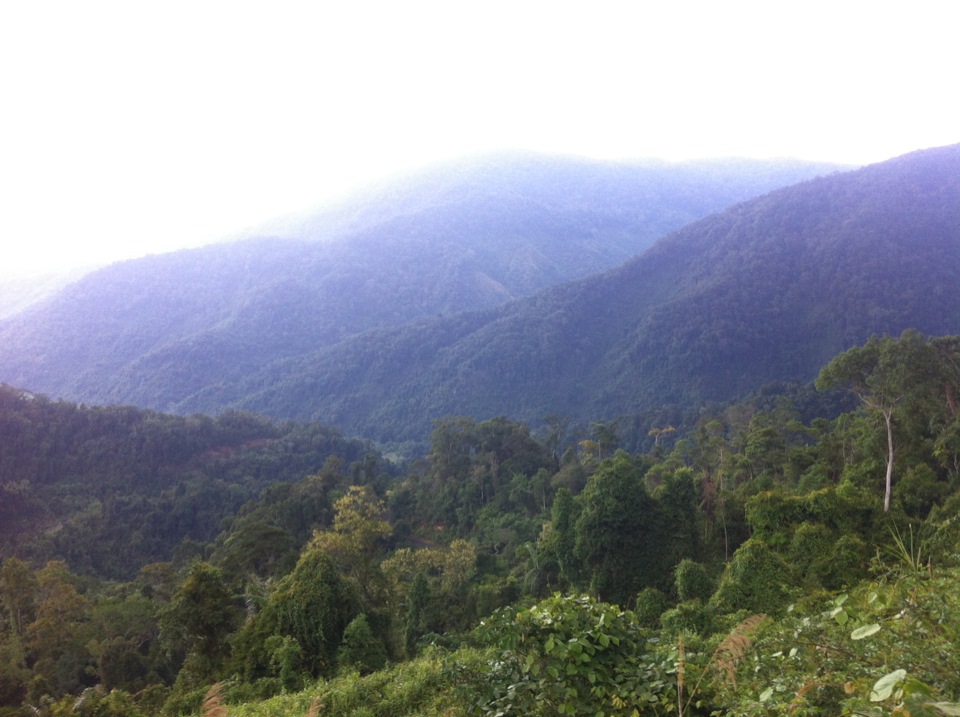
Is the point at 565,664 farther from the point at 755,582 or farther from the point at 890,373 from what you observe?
the point at 890,373

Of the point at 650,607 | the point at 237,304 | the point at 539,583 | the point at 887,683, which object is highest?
the point at 237,304

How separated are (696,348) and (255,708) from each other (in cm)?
9814

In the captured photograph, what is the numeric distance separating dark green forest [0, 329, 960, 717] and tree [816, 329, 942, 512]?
0.08 m

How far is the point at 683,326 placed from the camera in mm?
101500

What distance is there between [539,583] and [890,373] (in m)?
12.4

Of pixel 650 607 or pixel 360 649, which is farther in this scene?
pixel 650 607

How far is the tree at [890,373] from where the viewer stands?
16359 mm

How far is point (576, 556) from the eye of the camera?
17.7m

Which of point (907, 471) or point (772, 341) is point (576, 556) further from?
point (772, 341)

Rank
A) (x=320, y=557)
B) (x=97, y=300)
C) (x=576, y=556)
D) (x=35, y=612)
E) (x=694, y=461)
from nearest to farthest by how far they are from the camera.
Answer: (x=320, y=557), (x=576, y=556), (x=35, y=612), (x=694, y=461), (x=97, y=300)

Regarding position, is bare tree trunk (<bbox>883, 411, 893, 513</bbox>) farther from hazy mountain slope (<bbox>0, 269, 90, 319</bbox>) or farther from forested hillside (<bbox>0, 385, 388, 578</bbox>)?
hazy mountain slope (<bbox>0, 269, 90, 319</bbox>)

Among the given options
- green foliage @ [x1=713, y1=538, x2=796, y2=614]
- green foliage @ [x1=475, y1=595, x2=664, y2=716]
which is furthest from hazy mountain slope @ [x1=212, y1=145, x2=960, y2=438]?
green foliage @ [x1=475, y1=595, x2=664, y2=716]

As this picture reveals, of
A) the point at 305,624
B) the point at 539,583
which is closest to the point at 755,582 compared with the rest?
the point at 539,583

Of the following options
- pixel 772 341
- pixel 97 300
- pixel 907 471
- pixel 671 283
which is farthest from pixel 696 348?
pixel 97 300
